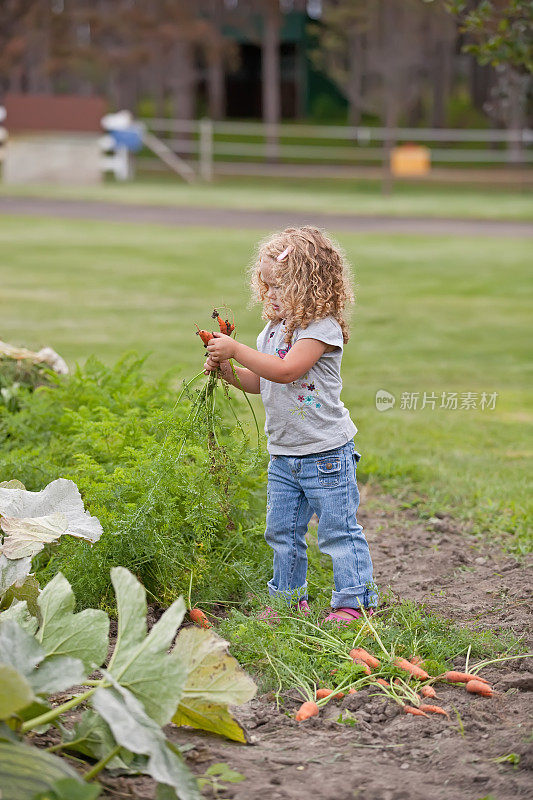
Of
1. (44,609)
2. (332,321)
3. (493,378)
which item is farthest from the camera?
(493,378)

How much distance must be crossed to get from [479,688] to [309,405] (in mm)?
1042

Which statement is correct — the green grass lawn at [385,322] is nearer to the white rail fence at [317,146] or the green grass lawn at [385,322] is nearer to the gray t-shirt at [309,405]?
the gray t-shirt at [309,405]

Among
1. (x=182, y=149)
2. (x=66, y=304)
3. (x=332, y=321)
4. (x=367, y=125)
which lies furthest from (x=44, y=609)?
(x=367, y=125)

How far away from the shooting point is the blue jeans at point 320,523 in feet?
11.6

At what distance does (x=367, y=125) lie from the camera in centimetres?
4391

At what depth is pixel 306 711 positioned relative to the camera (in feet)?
9.35

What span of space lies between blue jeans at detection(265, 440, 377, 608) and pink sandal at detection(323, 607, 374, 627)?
2 centimetres

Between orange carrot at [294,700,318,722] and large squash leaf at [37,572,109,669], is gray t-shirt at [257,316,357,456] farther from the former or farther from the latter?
large squash leaf at [37,572,109,669]

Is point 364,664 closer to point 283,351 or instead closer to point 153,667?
point 153,667

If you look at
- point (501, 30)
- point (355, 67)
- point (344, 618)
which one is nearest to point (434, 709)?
point (344, 618)

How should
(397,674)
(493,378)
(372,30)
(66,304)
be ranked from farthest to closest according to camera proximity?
(372,30) < (66,304) < (493,378) < (397,674)

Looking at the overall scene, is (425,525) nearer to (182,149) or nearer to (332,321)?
(332,321)

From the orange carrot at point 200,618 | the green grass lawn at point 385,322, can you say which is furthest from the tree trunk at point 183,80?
the orange carrot at point 200,618

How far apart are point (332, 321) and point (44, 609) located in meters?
1.39
